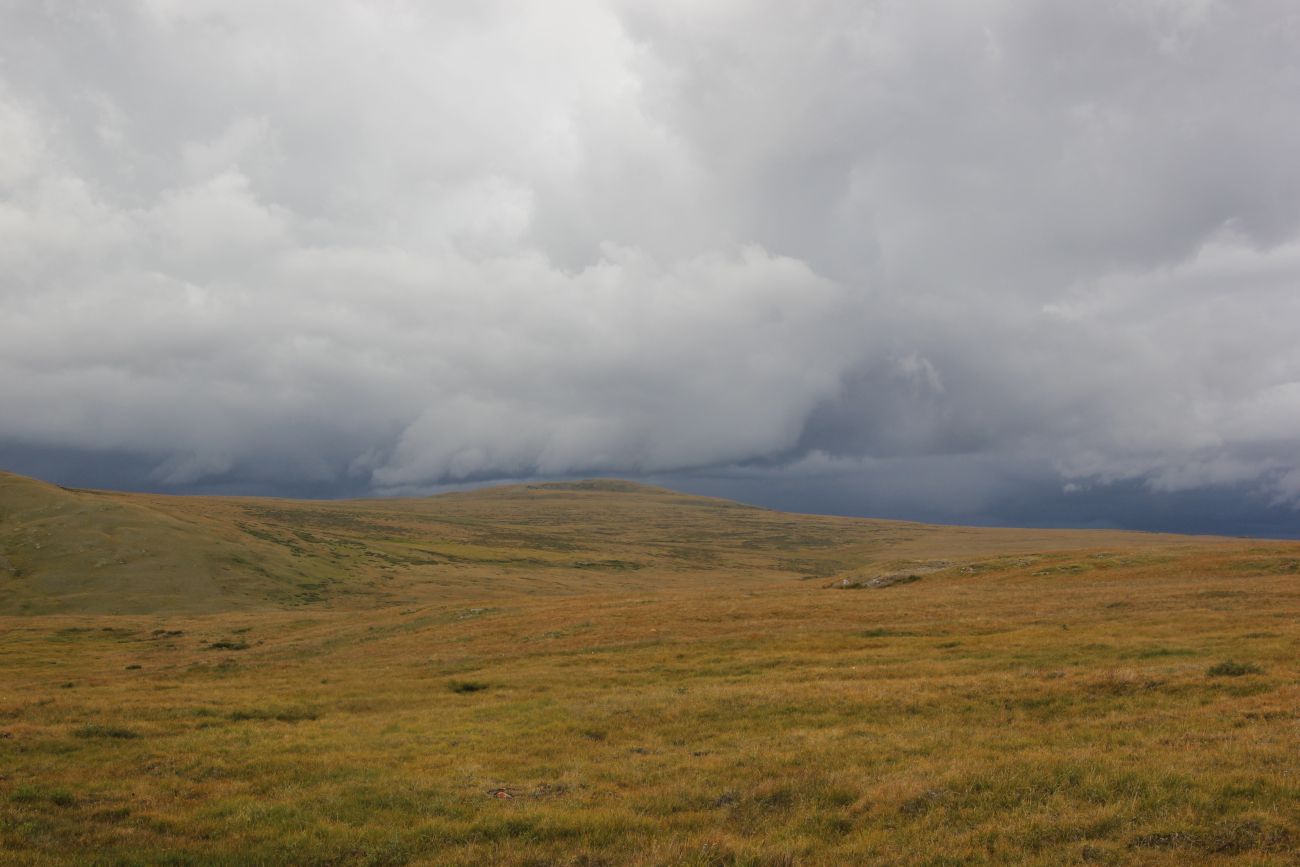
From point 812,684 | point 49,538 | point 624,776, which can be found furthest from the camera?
point 49,538

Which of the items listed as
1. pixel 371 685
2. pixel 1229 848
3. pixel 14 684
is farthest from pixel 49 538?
pixel 1229 848

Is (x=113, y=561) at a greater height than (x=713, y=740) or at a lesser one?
lesser

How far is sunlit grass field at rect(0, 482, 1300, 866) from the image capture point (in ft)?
41.1

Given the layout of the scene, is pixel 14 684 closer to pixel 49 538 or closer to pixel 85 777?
pixel 85 777

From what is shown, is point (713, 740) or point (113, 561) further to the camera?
point (113, 561)

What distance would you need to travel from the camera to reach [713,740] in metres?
19.7

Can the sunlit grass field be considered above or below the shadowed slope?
above

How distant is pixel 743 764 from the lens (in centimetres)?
1700

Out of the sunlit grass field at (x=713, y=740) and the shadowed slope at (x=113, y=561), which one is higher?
the sunlit grass field at (x=713, y=740)

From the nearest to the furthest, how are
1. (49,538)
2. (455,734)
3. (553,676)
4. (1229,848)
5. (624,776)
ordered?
1. (1229,848)
2. (624,776)
3. (455,734)
4. (553,676)
5. (49,538)

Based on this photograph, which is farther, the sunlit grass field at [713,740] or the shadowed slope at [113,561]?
the shadowed slope at [113,561]

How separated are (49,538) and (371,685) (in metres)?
99.2

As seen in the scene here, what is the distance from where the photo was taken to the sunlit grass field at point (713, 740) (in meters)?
12.5

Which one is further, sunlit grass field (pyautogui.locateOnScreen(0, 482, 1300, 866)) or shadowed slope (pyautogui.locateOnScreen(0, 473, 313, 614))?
shadowed slope (pyautogui.locateOnScreen(0, 473, 313, 614))
